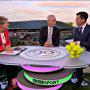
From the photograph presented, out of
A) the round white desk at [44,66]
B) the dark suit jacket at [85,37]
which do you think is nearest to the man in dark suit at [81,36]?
the dark suit jacket at [85,37]

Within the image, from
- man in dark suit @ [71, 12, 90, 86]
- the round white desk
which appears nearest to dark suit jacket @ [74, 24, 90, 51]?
man in dark suit @ [71, 12, 90, 86]

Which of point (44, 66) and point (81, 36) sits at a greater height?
point (81, 36)

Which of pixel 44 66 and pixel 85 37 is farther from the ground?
pixel 85 37

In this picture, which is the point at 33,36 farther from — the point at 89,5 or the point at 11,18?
the point at 89,5

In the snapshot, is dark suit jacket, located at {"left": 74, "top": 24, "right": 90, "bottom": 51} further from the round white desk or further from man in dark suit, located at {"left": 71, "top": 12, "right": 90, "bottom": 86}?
the round white desk

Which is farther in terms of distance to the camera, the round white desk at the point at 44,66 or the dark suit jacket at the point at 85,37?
the dark suit jacket at the point at 85,37

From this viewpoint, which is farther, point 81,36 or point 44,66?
point 81,36

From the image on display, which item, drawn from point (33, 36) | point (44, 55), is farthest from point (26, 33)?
point (44, 55)

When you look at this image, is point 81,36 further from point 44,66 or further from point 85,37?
point 44,66

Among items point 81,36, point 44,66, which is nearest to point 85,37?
point 81,36

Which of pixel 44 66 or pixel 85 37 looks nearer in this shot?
pixel 44 66

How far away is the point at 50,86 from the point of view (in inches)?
107

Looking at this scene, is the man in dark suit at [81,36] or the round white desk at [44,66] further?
the man in dark suit at [81,36]

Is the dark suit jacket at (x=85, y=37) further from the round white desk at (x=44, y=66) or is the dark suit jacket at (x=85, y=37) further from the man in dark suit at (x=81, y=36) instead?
the round white desk at (x=44, y=66)
